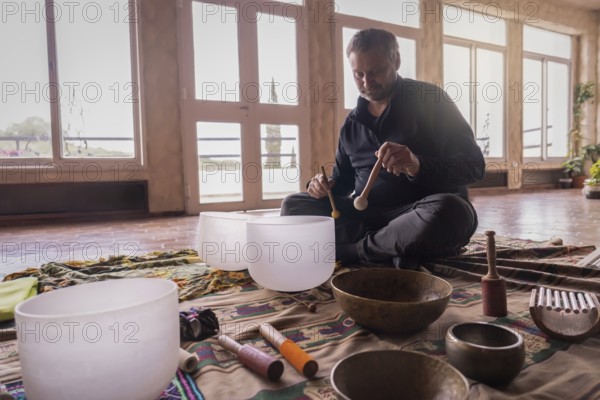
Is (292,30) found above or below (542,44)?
below

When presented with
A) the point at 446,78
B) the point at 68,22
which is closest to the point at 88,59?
the point at 68,22

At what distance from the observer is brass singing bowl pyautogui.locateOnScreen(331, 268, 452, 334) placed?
748mm

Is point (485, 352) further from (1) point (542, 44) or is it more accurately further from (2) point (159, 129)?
(1) point (542, 44)

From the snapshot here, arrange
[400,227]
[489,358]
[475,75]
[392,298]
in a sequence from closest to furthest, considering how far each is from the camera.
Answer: [489,358] < [392,298] < [400,227] < [475,75]

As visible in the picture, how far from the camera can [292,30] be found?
437cm

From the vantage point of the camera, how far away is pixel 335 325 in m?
0.89

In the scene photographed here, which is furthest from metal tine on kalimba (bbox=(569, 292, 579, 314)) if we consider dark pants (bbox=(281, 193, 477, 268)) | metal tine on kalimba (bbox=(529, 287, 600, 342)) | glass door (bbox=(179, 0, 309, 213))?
glass door (bbox=(179, 0, 309, 213))

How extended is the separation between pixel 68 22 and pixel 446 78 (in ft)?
14.7

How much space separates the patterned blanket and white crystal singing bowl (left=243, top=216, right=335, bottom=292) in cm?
6

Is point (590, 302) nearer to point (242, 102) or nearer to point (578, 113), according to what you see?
point (242, 102)

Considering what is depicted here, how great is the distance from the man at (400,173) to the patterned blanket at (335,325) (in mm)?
157

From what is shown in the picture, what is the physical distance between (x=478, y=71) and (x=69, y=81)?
5173mm

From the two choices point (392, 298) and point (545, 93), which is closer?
point (392, 298)

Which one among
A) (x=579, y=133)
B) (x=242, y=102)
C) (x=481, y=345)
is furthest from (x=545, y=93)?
(x=481, y=345)
